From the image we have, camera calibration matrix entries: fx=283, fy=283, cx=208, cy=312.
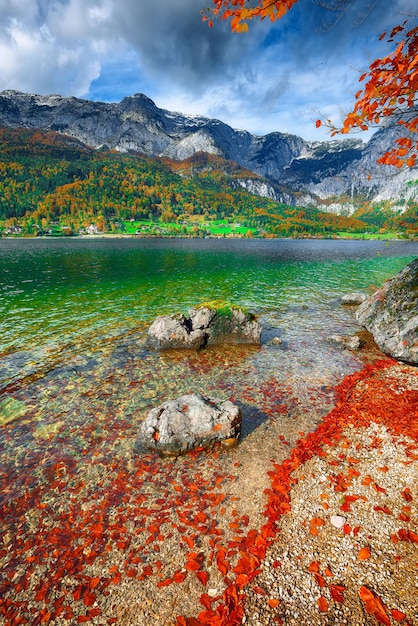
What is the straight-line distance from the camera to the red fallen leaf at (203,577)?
6062mm

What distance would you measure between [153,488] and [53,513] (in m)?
2.79

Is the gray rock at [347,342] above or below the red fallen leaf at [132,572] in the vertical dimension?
below

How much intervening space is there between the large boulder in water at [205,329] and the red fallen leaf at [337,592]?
604 inches

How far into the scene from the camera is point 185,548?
6.88 meters

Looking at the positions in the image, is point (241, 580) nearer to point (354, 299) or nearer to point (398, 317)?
point (398, 317)

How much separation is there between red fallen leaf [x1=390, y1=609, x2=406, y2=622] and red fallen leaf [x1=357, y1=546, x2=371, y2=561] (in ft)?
3.35

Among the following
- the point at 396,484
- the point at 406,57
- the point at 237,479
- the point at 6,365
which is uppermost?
the point at 406,57

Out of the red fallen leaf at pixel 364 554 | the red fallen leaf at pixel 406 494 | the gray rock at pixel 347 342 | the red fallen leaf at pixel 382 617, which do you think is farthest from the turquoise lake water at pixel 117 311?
the red fallen leaf at pixel 382 617

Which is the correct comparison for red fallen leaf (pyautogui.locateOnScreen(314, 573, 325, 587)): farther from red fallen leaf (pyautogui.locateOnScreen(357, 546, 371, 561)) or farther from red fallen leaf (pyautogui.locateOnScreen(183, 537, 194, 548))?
red fallen leaf (pyautogui.locateOnScreen(183, 537, 194, 548))

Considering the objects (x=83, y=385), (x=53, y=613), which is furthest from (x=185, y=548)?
(x=83, y=385)

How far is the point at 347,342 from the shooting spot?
2023 centimetres

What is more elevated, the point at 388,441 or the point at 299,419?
the point at 388,441

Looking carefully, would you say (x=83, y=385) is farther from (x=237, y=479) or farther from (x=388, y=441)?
(x=388, y=441)

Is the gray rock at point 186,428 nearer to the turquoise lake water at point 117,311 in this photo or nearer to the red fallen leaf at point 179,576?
the red fallen leaf at point 179,576
